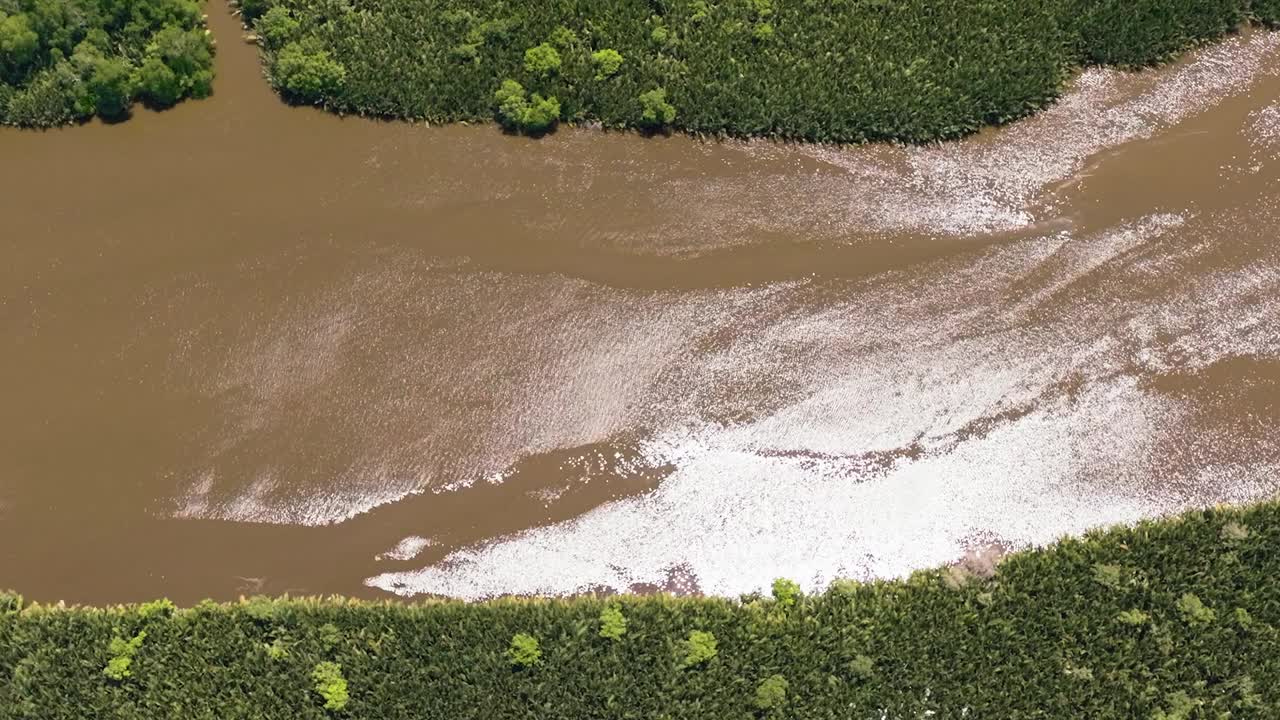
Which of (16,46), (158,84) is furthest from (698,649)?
(16,46)

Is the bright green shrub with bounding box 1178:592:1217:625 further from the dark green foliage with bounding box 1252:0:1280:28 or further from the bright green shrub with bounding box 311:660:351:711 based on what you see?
the bright green shrub with bounding box 311:660:351:711

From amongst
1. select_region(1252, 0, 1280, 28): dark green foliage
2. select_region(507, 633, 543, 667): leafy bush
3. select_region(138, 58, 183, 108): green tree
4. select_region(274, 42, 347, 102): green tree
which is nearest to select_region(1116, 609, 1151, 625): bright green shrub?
select_region(507, 633, 543, 667): leafy bush

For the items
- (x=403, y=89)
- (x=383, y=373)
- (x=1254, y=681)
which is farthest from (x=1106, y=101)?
(x=383, y=373)

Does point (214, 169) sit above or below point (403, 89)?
below

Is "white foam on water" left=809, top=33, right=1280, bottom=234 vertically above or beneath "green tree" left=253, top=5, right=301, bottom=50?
beneath

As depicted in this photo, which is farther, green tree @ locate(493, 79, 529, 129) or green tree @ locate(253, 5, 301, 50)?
green tree @ locate(253, 5, 301, 50)

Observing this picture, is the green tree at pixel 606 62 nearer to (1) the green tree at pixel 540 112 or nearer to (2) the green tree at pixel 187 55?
(1) the green tree at pixel 540 112

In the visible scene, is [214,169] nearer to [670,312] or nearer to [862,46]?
[670,312]
